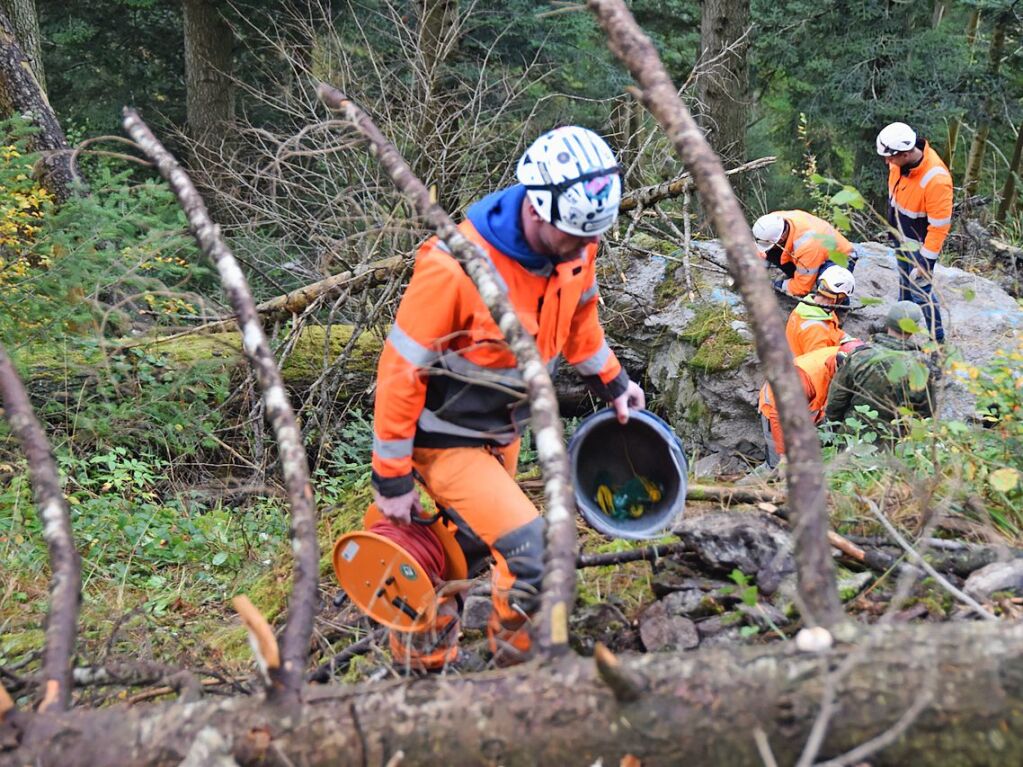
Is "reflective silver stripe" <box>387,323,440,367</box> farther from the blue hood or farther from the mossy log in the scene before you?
the mossy log

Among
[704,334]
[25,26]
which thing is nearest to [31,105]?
[25,26]

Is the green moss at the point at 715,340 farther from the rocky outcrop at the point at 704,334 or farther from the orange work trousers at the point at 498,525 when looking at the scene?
the orange work trousers at the point at 498,525

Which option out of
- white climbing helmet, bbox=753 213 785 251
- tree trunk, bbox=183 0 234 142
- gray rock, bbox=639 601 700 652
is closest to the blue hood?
gray rock, bbox=639 601 700 652

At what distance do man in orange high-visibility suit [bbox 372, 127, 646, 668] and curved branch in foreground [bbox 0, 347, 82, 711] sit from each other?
1.00m

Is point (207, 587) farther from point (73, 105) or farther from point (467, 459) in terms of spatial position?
point (73, 105)

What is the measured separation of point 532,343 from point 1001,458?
6.48 feet

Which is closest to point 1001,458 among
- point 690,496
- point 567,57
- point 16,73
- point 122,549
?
point 690,496

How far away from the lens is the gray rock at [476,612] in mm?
3734

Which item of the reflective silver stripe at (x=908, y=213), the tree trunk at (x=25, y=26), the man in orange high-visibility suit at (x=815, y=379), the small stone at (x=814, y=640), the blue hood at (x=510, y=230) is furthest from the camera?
the tree trunk at (x=25, y=26)

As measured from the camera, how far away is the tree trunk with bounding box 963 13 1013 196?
12531 mm

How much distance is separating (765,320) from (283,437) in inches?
56.7

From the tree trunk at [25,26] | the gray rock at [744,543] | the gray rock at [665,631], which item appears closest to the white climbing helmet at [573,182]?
the gray rock at [744,543]

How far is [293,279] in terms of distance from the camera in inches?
322

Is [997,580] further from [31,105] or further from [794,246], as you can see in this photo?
[31,105]
